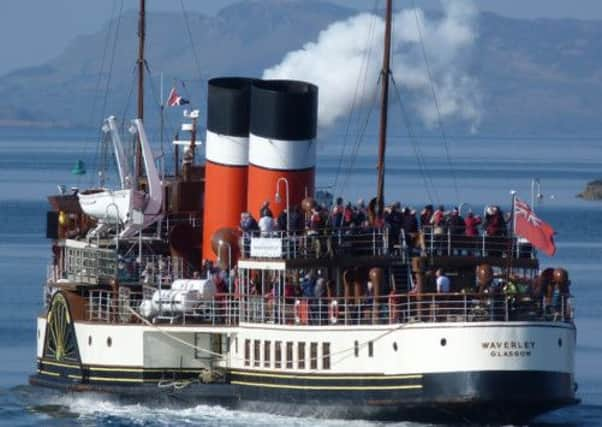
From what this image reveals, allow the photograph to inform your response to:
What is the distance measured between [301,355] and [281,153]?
5.29 m

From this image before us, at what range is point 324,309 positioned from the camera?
45781 millimetres

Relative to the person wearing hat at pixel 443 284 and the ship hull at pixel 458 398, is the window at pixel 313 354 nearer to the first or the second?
the ship hull at pixel 458 398

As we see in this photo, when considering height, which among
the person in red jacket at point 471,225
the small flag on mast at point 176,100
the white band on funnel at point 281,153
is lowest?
the person in red jacket at point 471,225

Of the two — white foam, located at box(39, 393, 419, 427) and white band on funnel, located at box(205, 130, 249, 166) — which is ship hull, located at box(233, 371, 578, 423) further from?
white band on funnel, located at box(205, 130, 249, 166)

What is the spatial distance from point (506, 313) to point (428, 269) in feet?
9.04

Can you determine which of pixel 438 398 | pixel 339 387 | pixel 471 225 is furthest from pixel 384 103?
pixel 438 398

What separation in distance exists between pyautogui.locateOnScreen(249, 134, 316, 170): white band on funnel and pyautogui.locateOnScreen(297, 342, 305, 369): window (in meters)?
4.87

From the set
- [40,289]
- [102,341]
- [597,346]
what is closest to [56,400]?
[102,341]

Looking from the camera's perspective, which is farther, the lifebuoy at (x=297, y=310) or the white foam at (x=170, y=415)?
the lifebuoy at (x=297, y=310)

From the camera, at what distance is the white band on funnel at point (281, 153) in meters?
48.6

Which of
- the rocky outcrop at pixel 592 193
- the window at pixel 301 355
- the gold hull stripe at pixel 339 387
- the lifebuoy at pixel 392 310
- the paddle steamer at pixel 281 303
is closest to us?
the paddle steamer at pixel 281 303

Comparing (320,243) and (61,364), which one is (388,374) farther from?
(61,364)

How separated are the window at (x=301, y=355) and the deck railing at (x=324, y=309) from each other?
17.8 inches

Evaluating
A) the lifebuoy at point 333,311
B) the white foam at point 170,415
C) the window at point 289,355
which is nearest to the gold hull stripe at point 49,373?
the white foam at point 170,415
